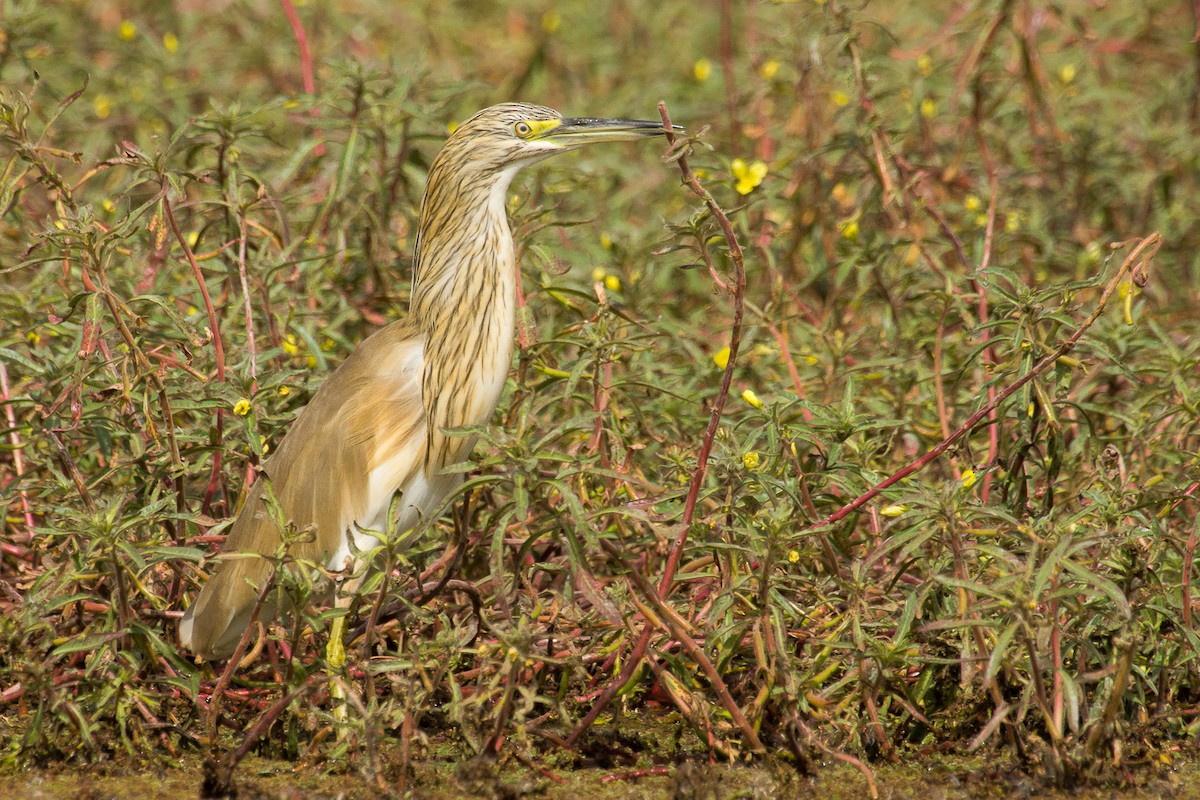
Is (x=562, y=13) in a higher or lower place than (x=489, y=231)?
higher

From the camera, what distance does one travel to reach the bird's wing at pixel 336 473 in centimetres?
301

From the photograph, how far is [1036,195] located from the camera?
4863mm

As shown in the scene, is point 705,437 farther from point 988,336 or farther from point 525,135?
point 988,336

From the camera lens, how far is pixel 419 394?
3082 mm

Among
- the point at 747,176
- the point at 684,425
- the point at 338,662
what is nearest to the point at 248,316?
the point at 338,662

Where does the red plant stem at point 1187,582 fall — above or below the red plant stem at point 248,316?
below

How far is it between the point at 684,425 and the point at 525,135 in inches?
32.5

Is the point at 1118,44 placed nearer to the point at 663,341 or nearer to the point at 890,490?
the point at 663,341

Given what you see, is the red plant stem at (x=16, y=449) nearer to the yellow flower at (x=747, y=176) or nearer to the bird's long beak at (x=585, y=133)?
the bird's long beak at (x=585, y=133)

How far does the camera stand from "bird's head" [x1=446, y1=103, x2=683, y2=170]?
3.16 meters

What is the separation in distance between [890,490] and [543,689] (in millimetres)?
847

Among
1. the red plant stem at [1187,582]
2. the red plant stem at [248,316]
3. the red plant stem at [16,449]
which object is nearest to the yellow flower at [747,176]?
the red plant stem at [248,316]

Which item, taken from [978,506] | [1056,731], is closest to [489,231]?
[978,506]

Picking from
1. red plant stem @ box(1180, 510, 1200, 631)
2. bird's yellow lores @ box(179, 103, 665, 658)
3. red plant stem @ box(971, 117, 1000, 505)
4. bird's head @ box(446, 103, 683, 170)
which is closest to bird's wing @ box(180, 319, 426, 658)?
bird's yellow lores @ box(179, 103, 665, 658)
